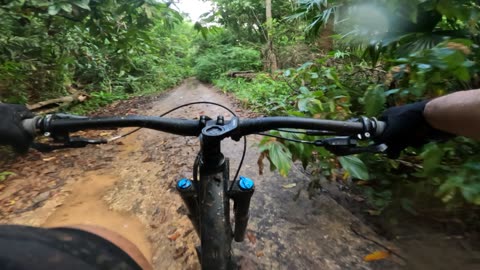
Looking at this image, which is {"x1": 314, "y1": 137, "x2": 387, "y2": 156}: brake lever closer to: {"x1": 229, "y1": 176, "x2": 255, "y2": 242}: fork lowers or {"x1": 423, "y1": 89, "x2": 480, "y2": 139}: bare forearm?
{"x1": 423, "y1": 89, "x2": 480, "y2": 139}: bare forearm

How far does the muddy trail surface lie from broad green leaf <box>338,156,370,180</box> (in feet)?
1.95

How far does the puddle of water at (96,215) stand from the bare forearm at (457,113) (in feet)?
7.33

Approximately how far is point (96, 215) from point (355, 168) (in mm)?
2758

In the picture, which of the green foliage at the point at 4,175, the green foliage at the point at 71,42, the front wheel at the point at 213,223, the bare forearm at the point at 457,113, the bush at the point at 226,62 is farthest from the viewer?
the bush at the point at 226,62

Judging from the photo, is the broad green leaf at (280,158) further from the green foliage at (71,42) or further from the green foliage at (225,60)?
the green foliage at (225,60)

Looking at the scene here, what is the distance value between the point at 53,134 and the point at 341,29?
10.9 feet

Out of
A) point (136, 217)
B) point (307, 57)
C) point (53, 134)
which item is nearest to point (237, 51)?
point (307, 57)

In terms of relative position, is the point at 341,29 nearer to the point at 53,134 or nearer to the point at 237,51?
the point at 53,134

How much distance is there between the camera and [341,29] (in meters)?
3.44

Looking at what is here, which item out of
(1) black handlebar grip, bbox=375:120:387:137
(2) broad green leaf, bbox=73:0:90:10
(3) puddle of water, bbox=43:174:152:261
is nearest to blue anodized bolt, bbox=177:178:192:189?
(1) black handlebar grip, bbox=375:120:387:137

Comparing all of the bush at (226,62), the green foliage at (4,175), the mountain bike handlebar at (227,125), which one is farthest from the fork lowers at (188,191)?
the bush at (226,62)

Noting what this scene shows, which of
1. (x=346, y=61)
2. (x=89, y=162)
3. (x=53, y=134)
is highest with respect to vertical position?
(x=53, y=134)

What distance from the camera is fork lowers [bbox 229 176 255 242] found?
4.52 feet

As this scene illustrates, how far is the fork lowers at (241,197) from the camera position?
1377 millimetres
